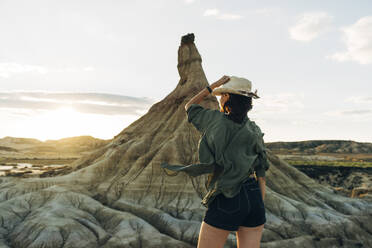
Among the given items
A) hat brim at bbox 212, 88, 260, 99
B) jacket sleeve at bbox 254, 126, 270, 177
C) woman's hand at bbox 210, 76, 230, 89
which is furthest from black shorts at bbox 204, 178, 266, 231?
woman's hand at bbox 210, 76, 230, 89

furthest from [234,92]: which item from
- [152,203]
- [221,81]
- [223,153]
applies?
[152,203]

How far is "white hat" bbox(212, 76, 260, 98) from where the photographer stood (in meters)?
4.05

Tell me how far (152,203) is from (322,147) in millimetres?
151778

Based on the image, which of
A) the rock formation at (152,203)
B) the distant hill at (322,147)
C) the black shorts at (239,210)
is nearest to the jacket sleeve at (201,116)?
the black shorts at (239,210)

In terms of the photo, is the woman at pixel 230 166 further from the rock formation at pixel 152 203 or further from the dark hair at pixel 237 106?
the rock formation at pixel 152 203

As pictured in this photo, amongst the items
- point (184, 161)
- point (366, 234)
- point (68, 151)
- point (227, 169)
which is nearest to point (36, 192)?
point (184, 161)

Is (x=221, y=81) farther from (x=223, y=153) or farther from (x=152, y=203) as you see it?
(x=152, y=203)

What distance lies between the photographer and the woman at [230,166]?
152 inches

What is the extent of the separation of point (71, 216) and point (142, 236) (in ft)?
17.4

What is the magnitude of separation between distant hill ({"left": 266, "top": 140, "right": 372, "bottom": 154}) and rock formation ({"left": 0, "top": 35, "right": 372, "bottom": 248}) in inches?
5148

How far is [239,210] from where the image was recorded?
153 inches

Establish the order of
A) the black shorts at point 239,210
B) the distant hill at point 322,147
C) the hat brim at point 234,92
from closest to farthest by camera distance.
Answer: the black shorts at point 239,210
the hat brim at point 234,92
the distant hill at point 322,147

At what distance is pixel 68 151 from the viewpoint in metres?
177

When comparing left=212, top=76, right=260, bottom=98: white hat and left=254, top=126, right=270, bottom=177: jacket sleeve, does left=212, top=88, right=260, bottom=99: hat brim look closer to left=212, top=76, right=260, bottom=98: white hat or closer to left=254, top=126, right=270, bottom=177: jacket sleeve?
left=212, top=76, right=260, bottom=98: white hat
